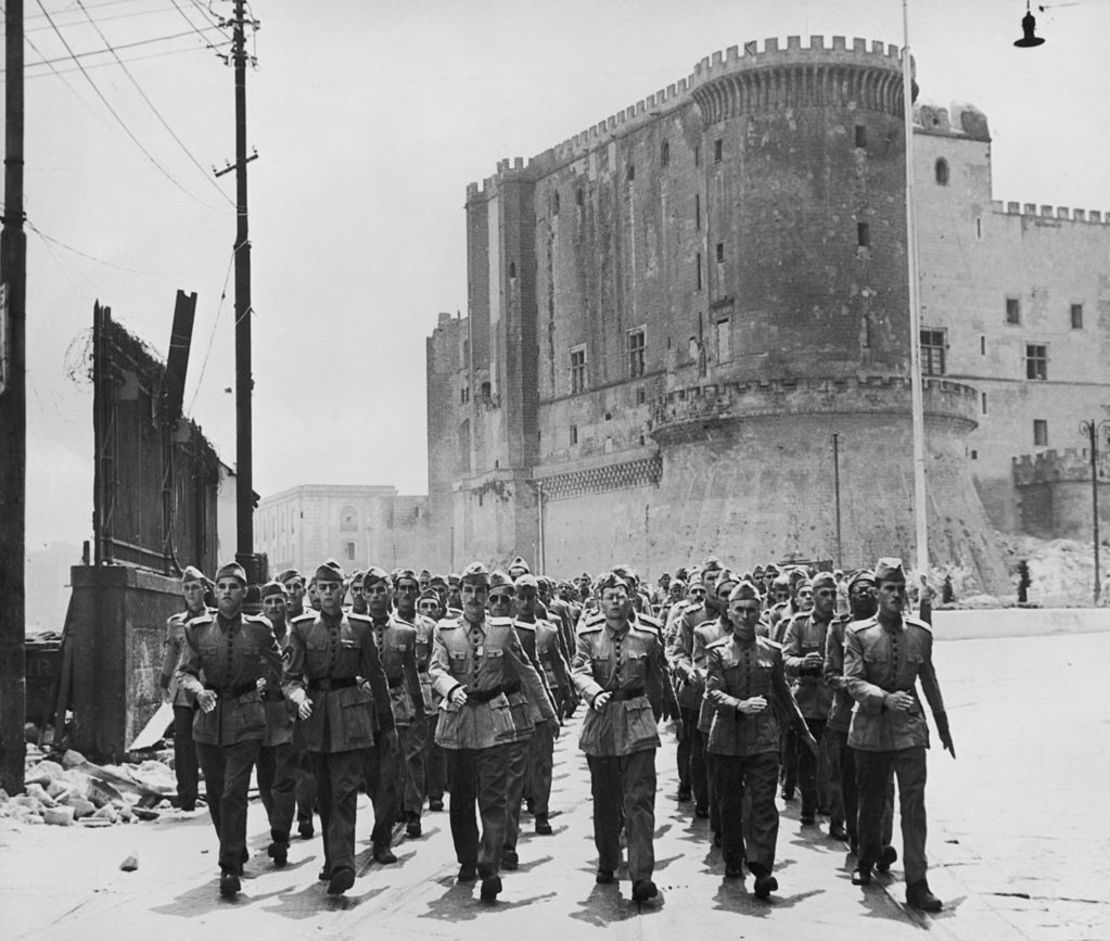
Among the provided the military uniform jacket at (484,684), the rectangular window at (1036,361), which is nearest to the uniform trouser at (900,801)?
the military uniform jacket at (484,684)

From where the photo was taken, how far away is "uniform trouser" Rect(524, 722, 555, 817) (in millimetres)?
12547

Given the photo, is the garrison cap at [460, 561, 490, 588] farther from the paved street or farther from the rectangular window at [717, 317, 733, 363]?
the rectangular window at [717, 317, 733, 363]

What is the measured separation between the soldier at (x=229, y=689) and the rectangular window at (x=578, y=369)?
2180 inches

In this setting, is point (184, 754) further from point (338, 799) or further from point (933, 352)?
point (933, 352)

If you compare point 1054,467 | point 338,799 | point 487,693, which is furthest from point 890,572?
point 1054,467

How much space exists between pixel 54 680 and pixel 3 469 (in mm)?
3326

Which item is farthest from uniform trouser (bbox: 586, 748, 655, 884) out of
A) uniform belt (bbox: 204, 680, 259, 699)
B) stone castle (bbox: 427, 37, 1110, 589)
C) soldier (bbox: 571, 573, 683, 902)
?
stone castle (bbox: 427, 37, 1110, 589)

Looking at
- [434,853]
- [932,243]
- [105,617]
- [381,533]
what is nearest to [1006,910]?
[434,853]

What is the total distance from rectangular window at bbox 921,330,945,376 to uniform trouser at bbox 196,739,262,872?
2081 inches

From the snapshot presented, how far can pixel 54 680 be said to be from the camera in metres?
15.4

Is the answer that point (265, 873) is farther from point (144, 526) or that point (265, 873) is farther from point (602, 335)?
point (602, 335)

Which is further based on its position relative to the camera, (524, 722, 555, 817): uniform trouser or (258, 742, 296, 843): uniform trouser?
(524, 722, 555, 817): uniform trouser

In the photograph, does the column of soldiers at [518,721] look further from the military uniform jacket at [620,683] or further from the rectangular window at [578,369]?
the rectangular window at [578,369]

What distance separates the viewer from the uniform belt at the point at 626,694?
1006 centimetres
